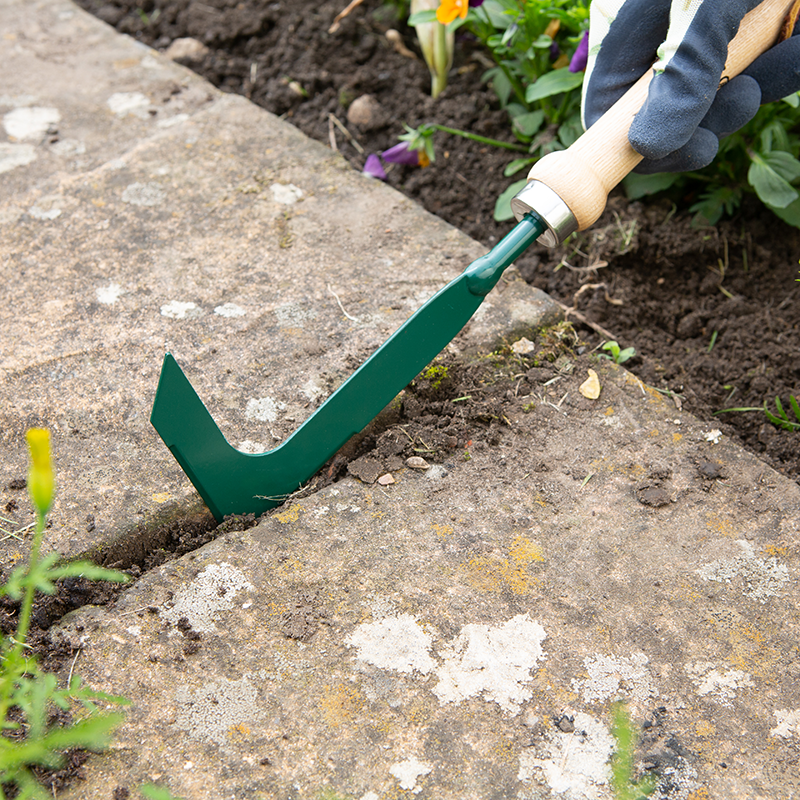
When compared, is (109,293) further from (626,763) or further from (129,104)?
(626,763)

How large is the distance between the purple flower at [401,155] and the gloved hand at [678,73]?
2.23ft

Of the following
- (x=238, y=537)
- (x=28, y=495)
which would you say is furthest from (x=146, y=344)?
(x=238, y=537)

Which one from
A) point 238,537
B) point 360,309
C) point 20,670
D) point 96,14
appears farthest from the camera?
point 96,14

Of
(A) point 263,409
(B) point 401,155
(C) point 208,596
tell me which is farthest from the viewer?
(B) point 401,155

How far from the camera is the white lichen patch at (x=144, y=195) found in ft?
6.23

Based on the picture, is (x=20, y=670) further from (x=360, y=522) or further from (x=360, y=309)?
(x=360, y=309)

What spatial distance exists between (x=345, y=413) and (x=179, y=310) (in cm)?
53

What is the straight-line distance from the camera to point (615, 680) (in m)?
1.11

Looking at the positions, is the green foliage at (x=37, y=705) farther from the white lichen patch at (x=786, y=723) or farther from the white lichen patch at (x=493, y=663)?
the white lichen patch at (x=786, y=723)

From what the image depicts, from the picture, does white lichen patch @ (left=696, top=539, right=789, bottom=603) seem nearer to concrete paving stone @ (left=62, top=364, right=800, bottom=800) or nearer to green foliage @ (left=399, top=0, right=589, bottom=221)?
concrete paving stone @ (left=62, top=364, right=800, bottom=800)

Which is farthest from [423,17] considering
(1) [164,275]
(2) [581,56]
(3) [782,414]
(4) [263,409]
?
(3) [782,414]

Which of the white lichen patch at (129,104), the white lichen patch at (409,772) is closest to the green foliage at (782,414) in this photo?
the white lichen patch at (409,772)

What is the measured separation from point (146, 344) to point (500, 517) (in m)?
0.78

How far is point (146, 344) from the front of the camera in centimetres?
157
